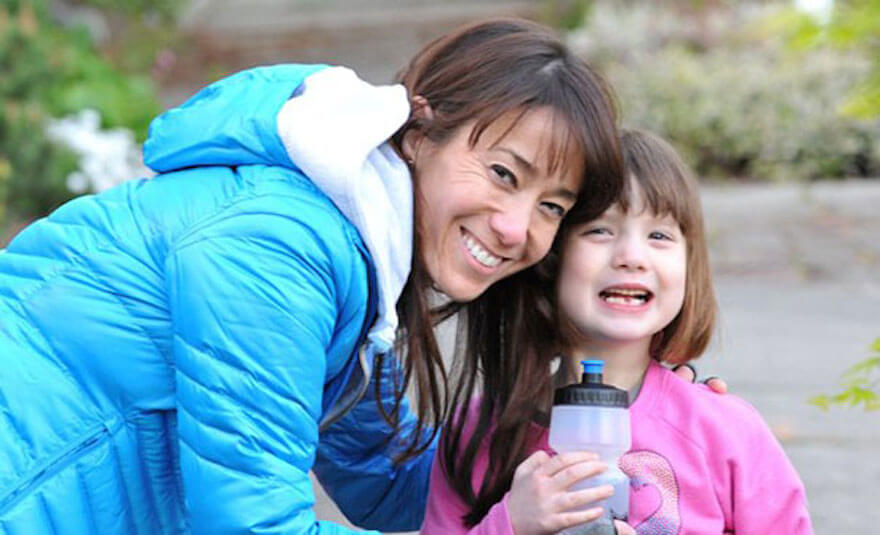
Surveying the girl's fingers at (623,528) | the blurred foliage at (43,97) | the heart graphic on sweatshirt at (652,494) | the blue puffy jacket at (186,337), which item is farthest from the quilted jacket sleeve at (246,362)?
the blurred foliage at (43,97)

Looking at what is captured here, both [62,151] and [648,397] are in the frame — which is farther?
[62,151]

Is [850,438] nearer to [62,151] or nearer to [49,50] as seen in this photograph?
[62,151]

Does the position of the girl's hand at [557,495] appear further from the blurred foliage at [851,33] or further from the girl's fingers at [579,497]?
the blurred foliage at [851,33]

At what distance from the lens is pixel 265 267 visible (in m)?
2.20

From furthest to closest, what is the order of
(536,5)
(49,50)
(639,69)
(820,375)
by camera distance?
(536,5)
(639,69)
(49,50)
(820,375)

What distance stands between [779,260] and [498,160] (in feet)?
19.4

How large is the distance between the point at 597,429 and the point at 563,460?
12 centimetres

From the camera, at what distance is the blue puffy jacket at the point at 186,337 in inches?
85.9

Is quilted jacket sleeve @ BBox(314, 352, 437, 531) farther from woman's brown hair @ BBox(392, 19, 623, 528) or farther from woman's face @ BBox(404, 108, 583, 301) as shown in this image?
woman's face @ BBox(404, 108, 583, 301)

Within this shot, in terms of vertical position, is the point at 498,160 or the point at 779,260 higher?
the point at 779,260

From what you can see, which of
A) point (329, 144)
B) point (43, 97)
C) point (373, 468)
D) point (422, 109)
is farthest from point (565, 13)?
point (329, 144)

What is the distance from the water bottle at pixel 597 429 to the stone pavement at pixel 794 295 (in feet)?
2.59

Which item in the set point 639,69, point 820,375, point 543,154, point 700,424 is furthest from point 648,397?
point 639,69

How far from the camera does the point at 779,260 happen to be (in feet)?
26.4
